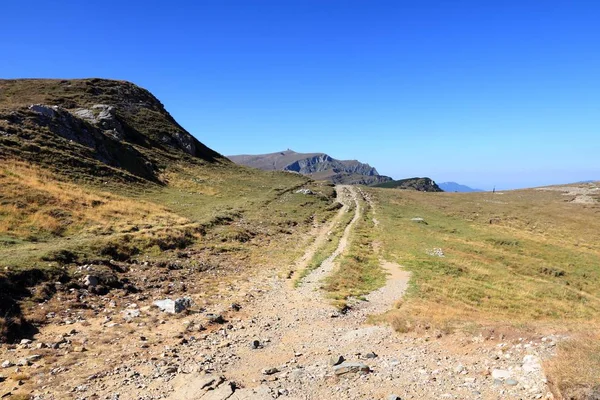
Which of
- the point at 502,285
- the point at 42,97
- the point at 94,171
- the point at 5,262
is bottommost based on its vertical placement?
the point at 502,285

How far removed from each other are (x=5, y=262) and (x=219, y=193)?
47.9m

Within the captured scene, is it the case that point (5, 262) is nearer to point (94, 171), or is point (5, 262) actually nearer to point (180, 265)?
point (180, 265)

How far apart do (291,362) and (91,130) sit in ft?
224

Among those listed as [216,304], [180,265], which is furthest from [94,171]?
[216,304]

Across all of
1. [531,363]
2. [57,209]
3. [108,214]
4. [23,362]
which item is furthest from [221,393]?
[108,214]

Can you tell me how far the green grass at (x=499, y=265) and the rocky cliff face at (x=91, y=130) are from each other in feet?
148

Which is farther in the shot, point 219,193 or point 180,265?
point 219,193

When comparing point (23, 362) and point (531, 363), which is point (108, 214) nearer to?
point (23, 362)

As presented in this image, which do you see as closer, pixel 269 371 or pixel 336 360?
pixel 269 371

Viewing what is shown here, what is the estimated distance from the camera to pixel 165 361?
39.1 feet

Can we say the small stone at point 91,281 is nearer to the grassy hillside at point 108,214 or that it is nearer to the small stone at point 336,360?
the grassy hillside at point 108,214

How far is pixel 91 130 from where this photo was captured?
6556cm

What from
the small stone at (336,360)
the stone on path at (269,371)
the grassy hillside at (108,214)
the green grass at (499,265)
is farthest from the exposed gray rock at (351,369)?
the grassy hillside at (108,214)

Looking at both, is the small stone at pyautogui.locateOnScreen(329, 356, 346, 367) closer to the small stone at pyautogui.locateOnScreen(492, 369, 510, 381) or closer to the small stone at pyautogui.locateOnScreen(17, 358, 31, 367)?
the small stone at pyautogui.locateOnScreen(492, 369, 510, 381)
